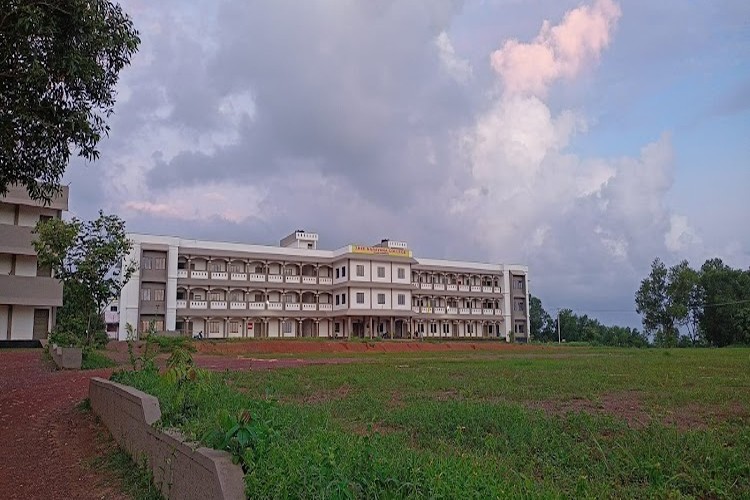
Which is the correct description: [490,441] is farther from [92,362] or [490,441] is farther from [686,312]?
[686,312]

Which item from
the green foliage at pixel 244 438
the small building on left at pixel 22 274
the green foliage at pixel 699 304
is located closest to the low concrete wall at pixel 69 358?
the small building on left at pixel 22 274

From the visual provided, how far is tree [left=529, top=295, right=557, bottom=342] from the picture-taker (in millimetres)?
89562

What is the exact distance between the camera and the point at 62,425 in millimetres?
12703

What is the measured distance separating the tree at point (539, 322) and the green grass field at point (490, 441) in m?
79.4

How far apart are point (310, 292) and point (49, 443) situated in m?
53.6

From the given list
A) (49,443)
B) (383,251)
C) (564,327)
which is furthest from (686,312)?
(49,443)

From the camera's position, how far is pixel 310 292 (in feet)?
212

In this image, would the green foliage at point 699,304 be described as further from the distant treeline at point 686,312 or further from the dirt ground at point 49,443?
the dirt ground at point 49,443

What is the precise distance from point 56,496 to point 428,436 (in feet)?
15.5

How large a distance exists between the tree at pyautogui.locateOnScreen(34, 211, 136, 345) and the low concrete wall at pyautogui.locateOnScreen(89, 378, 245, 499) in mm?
15264

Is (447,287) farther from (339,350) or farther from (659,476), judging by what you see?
(659,476)

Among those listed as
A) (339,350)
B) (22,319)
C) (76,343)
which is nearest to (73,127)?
(76,343)

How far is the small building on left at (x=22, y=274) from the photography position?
3722cm

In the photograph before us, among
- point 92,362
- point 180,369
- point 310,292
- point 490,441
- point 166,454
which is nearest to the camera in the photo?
point 490,441
